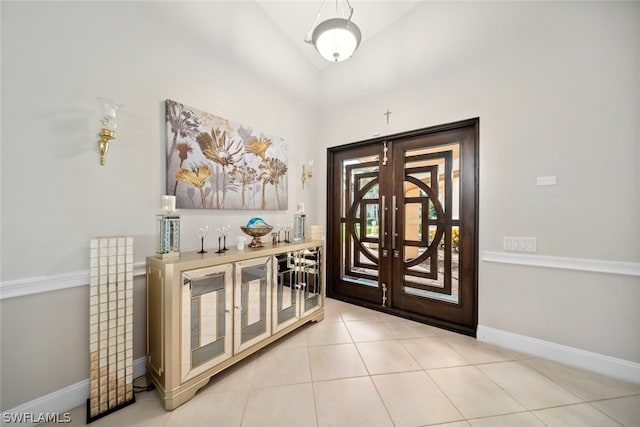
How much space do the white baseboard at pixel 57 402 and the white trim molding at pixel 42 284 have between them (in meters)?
0.65

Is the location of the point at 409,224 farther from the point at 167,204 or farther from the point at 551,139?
the point at 167,204

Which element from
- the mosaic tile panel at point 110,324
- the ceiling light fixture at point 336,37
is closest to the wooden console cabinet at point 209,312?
the mosaic tile panel at point 110,324

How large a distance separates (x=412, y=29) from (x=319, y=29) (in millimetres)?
1611

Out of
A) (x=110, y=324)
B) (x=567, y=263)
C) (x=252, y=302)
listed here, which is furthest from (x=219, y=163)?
(x=567, y=263)

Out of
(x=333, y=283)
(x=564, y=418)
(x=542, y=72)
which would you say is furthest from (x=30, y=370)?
(x=542, y=72)

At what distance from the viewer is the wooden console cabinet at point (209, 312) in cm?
148

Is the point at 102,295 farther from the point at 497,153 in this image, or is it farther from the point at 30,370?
the point at 497,153

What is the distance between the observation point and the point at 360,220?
10.7 feet

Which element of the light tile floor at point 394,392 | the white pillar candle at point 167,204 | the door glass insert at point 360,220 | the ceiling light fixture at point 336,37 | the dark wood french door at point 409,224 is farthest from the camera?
the door glass insert at point 360,220

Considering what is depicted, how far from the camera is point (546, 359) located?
2.01 m

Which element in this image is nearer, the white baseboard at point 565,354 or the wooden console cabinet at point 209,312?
the wooden console cabinet at point 209,312

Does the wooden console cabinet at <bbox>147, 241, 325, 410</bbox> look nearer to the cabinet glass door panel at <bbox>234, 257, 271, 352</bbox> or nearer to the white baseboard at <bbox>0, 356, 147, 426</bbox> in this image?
the cabinet glass door panel at <bbox>234, 257, 271, 352</bbox>

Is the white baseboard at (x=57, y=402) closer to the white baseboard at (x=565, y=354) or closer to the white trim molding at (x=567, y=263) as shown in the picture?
the white baseboard at (x=565, y=354)

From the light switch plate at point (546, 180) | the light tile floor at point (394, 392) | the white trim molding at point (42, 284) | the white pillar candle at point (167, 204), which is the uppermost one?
the light switch plate at point (546, 180)
